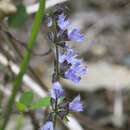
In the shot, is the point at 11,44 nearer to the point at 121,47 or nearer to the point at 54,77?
the point at 54,77

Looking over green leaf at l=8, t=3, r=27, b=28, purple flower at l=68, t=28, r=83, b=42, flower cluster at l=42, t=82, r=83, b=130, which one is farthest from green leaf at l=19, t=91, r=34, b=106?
green leaf at l=8, t=3, r=27, b=28

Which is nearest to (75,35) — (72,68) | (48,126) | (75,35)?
(75,35)

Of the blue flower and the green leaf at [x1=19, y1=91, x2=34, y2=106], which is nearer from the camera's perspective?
the blue flower

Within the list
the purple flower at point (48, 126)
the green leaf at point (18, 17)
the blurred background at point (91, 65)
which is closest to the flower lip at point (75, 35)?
the purple flower at point (48, 126)

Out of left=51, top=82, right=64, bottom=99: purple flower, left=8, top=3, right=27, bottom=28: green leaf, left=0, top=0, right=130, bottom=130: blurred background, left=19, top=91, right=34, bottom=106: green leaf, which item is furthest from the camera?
left=0, top=0, right=130, bottom=130: blurred background

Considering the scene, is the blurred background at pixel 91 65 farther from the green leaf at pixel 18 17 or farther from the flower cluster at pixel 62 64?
the flower cluster at pixel 62 64

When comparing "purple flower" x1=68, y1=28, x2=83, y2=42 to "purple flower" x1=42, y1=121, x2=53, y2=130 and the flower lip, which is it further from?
"purple flower" x1=42, y1=121, x2=53, y2=130

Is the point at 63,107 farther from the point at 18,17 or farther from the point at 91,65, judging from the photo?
the point at 91,65
